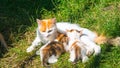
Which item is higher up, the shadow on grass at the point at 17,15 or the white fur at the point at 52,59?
the shadow on grass at the point at 17,15

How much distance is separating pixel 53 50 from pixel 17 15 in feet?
5.55

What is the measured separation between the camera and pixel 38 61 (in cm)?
601

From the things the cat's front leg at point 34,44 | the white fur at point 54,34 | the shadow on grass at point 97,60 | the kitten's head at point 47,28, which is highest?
the kitten's head at point 47,28

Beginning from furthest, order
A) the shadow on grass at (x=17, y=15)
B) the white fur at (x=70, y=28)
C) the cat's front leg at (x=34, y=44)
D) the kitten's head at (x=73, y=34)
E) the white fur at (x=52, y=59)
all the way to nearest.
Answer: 1. the shadow on grass at (x=17, y=15)
2. the cat's front leg at (x=34, y=44)
3. the white fur at (x=70, y=28)
4. the kitten's head at (x=73, y=34)
5. the white fur at (x=52, y=59)

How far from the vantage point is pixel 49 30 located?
19.5ft

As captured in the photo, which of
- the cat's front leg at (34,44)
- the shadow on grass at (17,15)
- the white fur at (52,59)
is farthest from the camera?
the shadow on grass at (17,15)

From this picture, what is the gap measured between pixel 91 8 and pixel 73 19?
0.45 m

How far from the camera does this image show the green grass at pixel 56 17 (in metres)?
5.86

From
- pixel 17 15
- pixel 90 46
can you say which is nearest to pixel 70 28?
pixel 90 46

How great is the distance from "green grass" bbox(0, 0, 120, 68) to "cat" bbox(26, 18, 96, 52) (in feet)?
0.68

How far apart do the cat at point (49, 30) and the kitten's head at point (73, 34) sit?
15 cm

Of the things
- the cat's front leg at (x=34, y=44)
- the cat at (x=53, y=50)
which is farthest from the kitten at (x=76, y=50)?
the cat's front leg at (x=34, y=44)

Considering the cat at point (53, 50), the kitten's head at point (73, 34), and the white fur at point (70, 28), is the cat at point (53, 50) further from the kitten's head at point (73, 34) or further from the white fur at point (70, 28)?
the white fur at point (70, 28)

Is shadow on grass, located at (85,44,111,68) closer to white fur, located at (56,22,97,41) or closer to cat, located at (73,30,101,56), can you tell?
cat, located at (73,30,101,56)
